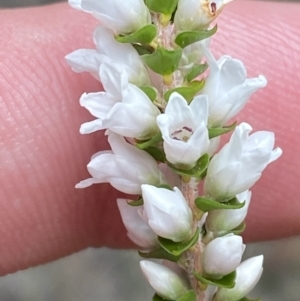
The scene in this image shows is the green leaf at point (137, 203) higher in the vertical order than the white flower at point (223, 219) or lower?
higher

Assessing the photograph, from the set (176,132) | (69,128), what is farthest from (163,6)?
(69,128)

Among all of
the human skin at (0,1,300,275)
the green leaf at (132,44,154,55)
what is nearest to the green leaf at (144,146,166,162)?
the green leaf at (132,44,154,55)

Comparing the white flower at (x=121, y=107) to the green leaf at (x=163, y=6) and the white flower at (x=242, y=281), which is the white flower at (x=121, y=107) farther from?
the white flower at (x=242, y=281)

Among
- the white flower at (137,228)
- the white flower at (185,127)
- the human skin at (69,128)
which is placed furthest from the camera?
the human skin at (69,128)

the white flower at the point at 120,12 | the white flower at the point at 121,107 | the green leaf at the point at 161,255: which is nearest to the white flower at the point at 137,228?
the green leaf at the point at 161,255

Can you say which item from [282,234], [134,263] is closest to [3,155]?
[282,234]

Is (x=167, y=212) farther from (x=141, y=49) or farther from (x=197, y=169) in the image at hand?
(x=141, y=49)

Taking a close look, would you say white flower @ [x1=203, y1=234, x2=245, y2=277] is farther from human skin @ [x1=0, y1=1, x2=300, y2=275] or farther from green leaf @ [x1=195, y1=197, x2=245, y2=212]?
human skin @ [x1=0, y1=1, x2=300, y2=275]
